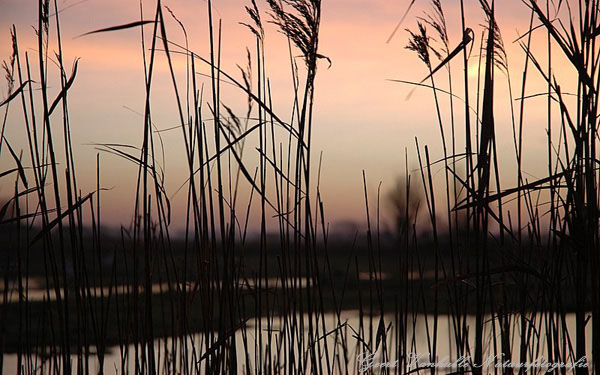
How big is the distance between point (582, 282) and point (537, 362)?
1.45 feet

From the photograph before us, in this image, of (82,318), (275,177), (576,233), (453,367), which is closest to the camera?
(576,233)

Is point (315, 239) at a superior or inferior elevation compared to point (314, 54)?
inferior

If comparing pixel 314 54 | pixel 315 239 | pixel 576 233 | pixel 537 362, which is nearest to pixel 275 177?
pixel 315 239

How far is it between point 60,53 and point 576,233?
1.02 meters

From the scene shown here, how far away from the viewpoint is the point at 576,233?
1.13 m

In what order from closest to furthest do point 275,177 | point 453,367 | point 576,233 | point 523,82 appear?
1. point 576,233
2. point 523,82
3. point 275,177
4. point 453,367

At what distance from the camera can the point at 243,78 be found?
1.38 meters

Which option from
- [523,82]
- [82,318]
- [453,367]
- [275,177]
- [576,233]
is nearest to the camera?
[576,233]

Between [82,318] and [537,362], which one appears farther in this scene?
[537,362]

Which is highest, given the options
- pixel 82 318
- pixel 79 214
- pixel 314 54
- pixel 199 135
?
pixel 314 54

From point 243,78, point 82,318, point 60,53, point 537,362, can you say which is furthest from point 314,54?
point 537,362

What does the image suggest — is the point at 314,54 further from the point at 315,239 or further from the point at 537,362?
the point at 537,362

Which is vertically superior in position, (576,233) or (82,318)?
(576,233)

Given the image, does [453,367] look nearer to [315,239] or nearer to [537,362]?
[537,362]
